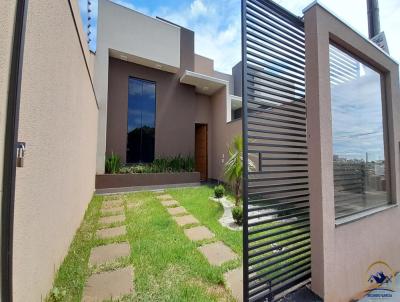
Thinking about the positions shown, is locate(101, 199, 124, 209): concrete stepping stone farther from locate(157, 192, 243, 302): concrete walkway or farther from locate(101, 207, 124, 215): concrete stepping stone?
locate(157, 192, 243, 302): concrete walkway

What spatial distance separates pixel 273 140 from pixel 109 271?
7.68ft

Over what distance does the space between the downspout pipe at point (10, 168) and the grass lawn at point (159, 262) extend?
977 millimetres

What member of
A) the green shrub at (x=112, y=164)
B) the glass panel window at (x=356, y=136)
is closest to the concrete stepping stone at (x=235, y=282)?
the glass panel window at (x=356, y=136)

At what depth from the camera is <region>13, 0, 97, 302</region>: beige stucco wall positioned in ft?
4.26

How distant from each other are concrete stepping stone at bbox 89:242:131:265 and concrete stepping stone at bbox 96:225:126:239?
0.35m

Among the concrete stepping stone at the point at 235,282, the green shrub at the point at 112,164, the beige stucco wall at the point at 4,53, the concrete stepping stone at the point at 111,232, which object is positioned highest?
the beige stucco wall at the point at 4,53

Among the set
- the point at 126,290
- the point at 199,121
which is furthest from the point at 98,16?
the point at 126,290

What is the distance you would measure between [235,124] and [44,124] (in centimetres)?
658

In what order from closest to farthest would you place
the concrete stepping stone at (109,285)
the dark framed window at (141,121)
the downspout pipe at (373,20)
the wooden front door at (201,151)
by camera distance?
the concrete stepping stone at (109,285) < the downspout pipe at (373,20) < the dark framed window at (141,121) < the wooden front door at (201,151)

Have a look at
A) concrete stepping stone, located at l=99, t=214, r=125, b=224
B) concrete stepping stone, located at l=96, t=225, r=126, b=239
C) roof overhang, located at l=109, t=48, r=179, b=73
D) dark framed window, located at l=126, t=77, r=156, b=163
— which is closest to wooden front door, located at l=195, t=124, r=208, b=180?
dark framed window, located at l=126, t=77, r=156, b=163

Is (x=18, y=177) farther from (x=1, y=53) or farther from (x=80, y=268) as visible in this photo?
(x=80, y=268)

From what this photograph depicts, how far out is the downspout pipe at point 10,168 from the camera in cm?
104

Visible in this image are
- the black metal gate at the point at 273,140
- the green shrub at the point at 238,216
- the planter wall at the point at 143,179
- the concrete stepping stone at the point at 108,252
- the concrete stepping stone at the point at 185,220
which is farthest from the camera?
the planter wall at the point at 143,179

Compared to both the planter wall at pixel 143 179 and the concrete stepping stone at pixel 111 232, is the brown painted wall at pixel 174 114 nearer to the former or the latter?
the planter wall at pixel 143 179
